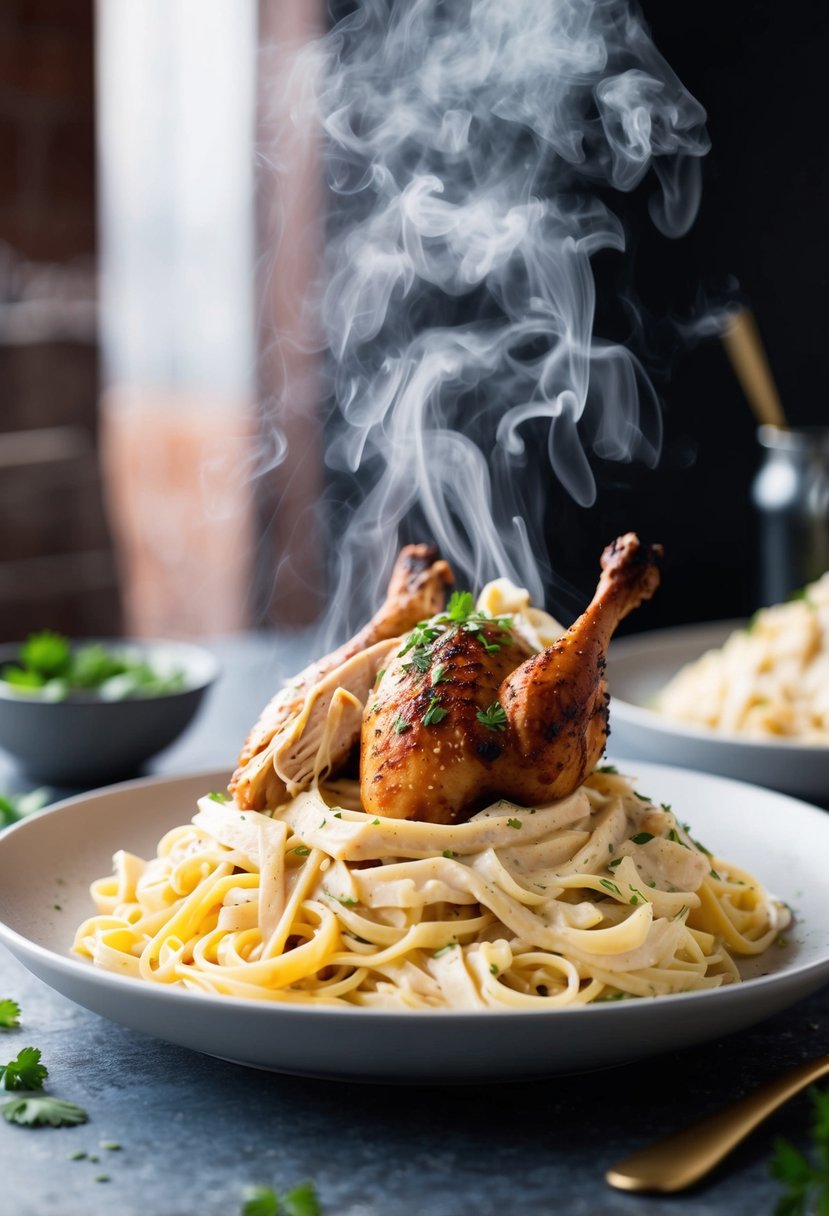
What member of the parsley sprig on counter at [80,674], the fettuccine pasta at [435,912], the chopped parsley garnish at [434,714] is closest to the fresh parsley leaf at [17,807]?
the parsley sprig on counter at [80,674]

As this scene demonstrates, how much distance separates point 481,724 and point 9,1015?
2.66ft

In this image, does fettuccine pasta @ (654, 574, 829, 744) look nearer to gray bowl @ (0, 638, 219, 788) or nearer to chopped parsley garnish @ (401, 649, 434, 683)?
gray bowl @ (0, 638, 219, 788)

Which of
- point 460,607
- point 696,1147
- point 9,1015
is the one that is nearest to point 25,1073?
point 9,1015

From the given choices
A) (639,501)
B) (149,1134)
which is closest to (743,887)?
(149,1134)

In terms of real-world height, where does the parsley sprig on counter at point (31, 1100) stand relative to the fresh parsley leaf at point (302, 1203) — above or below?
below

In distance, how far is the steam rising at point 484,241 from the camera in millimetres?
3996

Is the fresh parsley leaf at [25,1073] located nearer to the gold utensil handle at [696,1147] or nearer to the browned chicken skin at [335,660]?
the browned chicken skin at [335,660]

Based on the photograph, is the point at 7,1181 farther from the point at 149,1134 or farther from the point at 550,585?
the point at 550,585

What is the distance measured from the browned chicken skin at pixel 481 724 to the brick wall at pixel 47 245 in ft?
13.7

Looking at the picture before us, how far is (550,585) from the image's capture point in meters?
6.00

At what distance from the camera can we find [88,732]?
3.27 meters

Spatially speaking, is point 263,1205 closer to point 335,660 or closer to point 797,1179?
point 797,1179

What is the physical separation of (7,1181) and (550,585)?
15.2ft

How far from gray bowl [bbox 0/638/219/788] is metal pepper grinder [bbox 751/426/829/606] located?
71.5 inches
